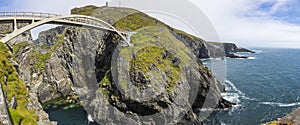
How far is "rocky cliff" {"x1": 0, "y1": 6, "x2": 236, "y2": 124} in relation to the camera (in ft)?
153

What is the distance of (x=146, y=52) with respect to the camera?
5659 centimetres

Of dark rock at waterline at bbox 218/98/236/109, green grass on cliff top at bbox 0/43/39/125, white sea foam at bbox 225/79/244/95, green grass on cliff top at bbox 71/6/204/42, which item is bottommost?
dark rock at waterline at bbox 218/98/236/109

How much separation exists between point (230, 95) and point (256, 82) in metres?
22.5

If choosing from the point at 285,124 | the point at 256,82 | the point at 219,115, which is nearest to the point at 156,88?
the point at 219,115

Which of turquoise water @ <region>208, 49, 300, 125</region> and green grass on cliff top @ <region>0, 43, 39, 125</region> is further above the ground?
green grass on cliff top @ <region>0, 43, 39, 125</region>

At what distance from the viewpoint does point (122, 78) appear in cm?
5075

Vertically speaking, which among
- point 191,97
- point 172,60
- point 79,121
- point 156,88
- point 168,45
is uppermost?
point 168,45

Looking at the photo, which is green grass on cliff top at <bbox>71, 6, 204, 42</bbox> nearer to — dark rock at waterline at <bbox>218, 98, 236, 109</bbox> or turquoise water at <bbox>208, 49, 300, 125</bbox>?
dark rock at waterline at <bbox>218, 98, 236, 109</bbox>

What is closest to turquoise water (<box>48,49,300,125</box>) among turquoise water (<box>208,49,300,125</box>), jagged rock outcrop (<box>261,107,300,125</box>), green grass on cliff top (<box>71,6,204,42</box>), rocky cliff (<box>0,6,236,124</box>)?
turquoise water (<box>208,49,300,125</box>)

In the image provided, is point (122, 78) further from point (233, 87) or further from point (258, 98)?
point (233, 87)

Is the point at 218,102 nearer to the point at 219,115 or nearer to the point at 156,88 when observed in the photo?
the point at 219,115

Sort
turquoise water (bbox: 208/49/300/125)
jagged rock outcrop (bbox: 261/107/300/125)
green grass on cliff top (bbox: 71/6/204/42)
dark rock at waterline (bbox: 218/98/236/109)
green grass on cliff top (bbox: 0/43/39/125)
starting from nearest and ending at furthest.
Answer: jagged rock outcrop (bbox: 261/107/300/125), green grass on cliff top (bbox: 0/43/39/125), turquoise water (bbox: 208/49/300/125), dark rock at waterline (bbox: 218/98/236/109), green grass on cliff top (bbox: 71/6/204/42)

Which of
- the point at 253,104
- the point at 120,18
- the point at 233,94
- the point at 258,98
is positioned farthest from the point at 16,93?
the point at 120,18

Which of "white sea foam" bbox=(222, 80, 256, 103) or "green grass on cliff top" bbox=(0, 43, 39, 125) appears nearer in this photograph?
"green grass on cliff top" bbox=(0, 43, 39, 125)
